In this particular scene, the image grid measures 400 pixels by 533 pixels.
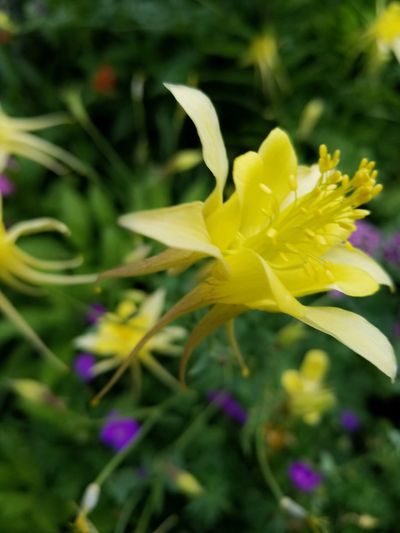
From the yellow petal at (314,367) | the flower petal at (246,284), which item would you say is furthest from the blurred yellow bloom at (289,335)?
the flower petal at (246,284)

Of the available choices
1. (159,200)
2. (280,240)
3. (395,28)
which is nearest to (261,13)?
(395,28)

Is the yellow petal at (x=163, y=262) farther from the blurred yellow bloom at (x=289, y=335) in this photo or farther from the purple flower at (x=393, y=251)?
Result: the purple flower at (x=393, y=251)

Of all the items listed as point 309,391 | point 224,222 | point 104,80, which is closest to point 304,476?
point 309,391

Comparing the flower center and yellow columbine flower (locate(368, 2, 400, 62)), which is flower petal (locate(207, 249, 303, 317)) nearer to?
the flower center

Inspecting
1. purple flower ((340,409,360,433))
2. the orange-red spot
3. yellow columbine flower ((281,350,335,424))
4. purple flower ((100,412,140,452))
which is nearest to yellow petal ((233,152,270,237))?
yellow columbine flower ((281,350,335,424))

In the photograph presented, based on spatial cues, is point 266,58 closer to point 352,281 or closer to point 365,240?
point 365,240
